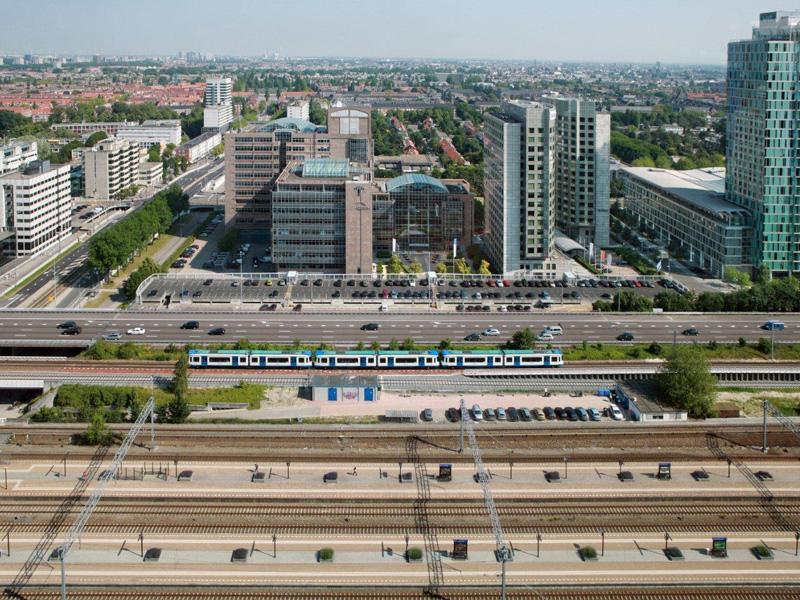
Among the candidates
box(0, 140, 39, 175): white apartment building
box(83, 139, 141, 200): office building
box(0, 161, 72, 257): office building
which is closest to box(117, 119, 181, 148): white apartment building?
box(83, 139, 141, 200): office building

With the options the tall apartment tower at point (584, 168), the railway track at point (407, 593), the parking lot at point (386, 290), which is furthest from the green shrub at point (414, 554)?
the tall apartment tower at point (584, 168)

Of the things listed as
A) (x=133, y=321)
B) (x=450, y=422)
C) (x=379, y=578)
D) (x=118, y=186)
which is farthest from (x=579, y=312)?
(x=118, y=186)

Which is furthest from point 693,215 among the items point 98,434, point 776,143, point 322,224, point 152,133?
point 152,133

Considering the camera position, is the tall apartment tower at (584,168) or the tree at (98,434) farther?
the tall apartment tower at (584,168)

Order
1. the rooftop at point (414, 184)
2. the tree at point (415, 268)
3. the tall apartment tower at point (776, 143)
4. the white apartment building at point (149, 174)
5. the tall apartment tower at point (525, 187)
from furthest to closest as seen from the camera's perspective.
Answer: the white apartment building at point (149, 174) < the rooftop at point (414, 184) < the tree at point (415, 268) < the tall apartment tower at point (525, 187) < the tall apartment tower at point (776, 143)

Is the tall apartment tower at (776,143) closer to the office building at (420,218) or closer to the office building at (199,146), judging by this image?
the office building at (420,218)
